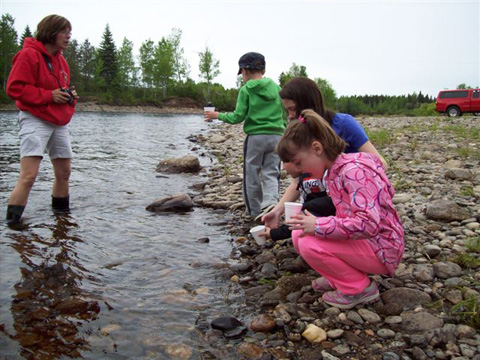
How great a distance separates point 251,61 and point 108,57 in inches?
3126

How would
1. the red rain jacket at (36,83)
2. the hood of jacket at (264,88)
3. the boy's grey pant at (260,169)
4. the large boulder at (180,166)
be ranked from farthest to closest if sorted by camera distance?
the large boulder at (180,166), the boy's grey pant at (260,169), the hood of jacket at (264,88), the red rain jacket at (36,83)

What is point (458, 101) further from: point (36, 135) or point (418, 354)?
point (418, 354)

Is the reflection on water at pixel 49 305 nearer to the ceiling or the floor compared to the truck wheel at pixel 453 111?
nearer to the floor

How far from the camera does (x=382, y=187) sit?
2.53m

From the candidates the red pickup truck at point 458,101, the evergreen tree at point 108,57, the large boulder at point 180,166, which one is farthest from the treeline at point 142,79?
the large boulder at point 180,166

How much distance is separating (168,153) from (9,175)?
5667mm

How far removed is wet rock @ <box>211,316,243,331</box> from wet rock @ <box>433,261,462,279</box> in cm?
154

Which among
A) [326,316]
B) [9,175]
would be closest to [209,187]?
[9,175]

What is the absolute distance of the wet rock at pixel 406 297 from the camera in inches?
108

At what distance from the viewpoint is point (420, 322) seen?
Answer: 98.3 inches

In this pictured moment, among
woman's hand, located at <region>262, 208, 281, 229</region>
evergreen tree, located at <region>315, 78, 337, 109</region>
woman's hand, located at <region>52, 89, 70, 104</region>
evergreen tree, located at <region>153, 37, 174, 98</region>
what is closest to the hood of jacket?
woman's hand, located at <region>262, 208, 281, 229</region>

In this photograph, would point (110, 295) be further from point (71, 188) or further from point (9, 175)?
point (9, 175)

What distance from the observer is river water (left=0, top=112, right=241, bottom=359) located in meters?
2.49

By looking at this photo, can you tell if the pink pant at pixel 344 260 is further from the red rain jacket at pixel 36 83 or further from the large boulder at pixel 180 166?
the large boulder at pixel 180 166
